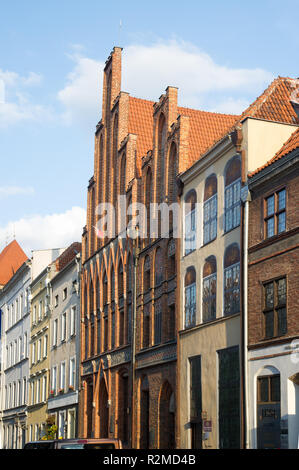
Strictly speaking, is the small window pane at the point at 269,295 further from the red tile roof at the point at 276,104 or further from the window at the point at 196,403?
the red tile roof at the point at 276,104

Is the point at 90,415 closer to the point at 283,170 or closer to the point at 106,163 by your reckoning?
the point at 106,163

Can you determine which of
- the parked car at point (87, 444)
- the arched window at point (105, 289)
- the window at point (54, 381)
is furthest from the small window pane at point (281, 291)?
the window at point (54, 381)

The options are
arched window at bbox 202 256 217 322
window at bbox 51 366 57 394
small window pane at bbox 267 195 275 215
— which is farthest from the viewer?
window at bbox 51 366 57 394

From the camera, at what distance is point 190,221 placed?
32.4m

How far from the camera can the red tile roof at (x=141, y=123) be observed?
42.6m

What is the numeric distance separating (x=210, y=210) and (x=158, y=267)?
5.97 metres

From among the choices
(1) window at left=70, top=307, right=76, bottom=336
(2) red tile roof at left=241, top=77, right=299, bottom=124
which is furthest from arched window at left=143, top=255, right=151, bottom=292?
(1) window at left=70, top=307, right=76, bottom=336

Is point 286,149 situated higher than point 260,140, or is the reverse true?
point 260,140

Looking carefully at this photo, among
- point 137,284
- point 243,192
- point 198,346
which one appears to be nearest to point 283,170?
point 243,192

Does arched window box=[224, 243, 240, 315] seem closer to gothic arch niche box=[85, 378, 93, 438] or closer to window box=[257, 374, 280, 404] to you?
window box=[257, 374, 280, 404]

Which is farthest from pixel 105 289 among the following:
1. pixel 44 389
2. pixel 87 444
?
pixel 87 444

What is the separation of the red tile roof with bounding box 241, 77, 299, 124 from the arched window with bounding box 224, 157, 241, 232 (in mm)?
1841

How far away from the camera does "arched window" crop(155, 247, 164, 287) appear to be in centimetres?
3513

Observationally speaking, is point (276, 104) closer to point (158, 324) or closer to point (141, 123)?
point (158, 324)
